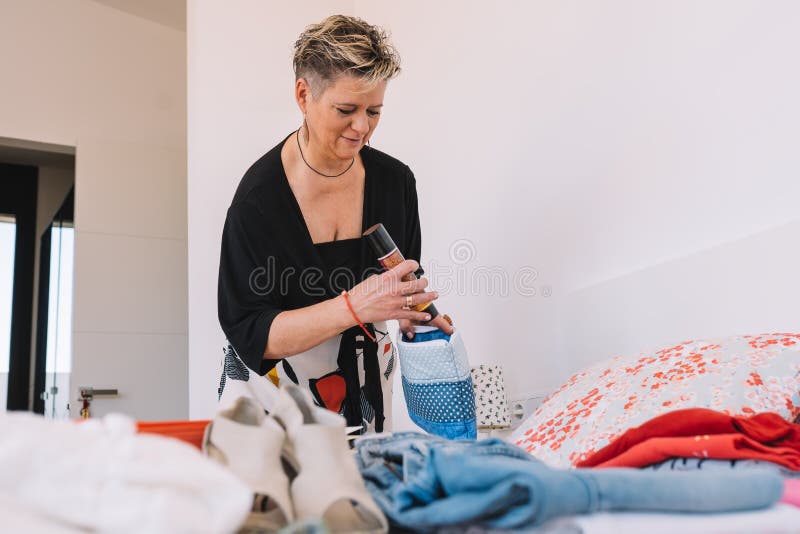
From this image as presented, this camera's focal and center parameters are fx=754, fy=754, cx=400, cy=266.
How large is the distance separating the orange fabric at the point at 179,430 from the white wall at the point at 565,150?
1.27 m

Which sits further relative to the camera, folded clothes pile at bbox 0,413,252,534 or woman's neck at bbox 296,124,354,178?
woman's neck at bbox 296,124,354,178

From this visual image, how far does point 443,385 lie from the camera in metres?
1.57

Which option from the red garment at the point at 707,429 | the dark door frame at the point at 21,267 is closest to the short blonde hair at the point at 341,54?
the red garment at the point at 707,429

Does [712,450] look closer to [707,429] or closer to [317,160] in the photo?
[707,429]

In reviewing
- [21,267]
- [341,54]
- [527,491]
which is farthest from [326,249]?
[21,267]

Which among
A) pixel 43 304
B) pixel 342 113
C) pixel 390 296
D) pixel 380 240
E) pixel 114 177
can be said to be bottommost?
pixel 390 296

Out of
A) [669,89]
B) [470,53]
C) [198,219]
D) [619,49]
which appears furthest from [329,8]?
[669,89]

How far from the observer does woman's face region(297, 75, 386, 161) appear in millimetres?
1720

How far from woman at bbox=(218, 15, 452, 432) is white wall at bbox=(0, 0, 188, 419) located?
2157mm

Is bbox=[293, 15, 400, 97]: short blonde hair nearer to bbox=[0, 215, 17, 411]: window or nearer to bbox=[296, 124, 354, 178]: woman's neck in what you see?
bbox=[296, 124, 354, 178]: woman's neck

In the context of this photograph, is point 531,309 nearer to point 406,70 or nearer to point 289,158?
point 289,158

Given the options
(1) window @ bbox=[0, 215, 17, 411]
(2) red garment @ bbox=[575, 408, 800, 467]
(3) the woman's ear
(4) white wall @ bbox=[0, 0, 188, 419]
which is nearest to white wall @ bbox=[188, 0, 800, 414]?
(2) red garment @ bbox=[575, 408, 800, 467]

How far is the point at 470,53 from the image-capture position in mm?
2930

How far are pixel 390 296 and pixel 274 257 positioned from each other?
0.36m
